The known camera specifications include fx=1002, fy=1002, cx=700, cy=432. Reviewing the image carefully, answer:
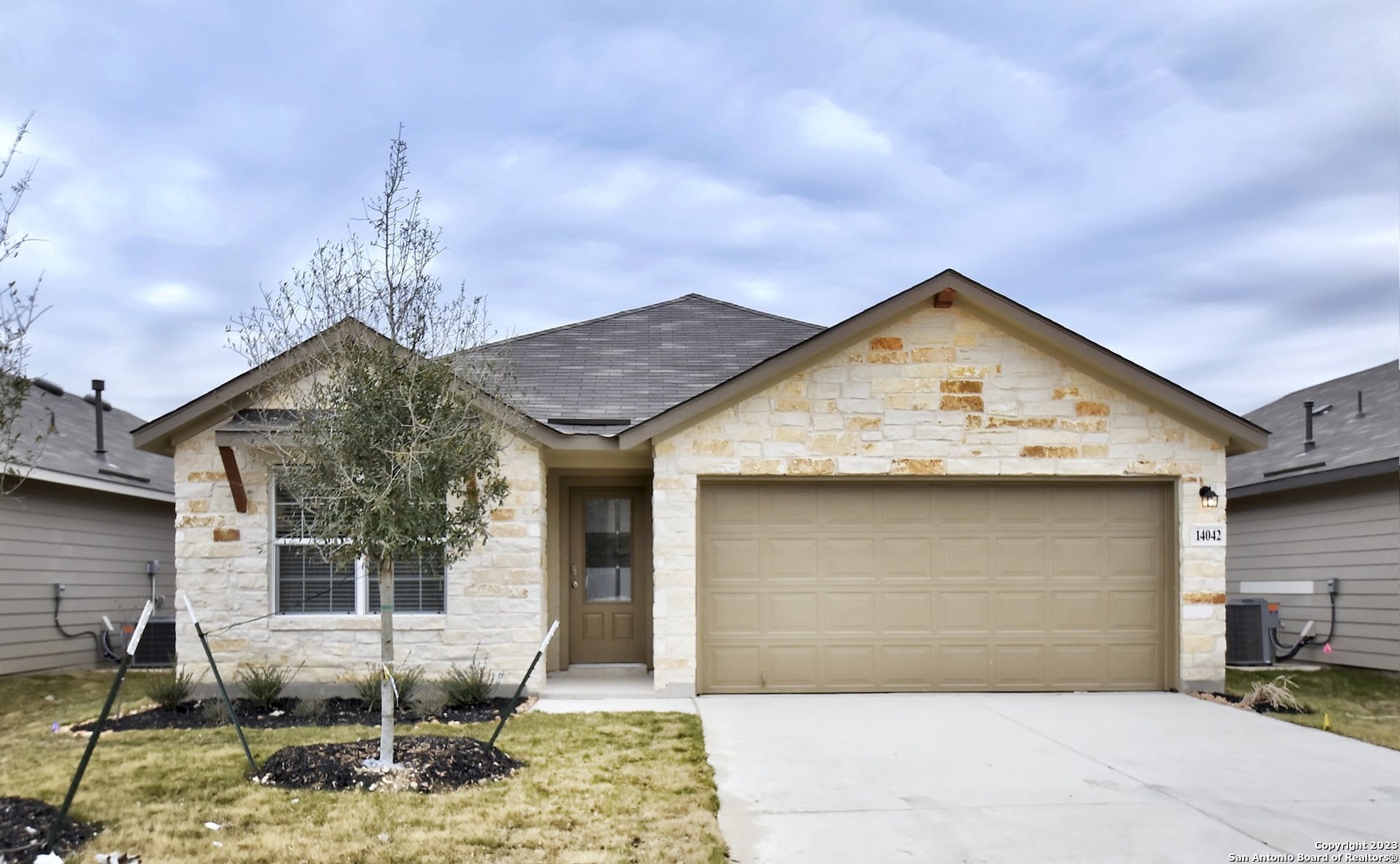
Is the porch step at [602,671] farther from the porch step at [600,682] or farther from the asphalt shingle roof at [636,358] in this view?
the asphalt shingle roof at [636,358]

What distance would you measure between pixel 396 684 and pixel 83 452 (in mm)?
8440

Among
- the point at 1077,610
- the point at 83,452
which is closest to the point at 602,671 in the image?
the point at 1077,610

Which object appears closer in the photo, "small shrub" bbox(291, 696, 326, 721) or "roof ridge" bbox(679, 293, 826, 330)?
"small shrub" bbox(291, 696, 326, 721)

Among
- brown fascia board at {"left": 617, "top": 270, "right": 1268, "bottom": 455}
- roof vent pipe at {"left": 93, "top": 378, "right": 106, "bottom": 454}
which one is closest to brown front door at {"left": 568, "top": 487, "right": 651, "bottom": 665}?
brown fascia board at {"left": 617, "top": 270, "right": 1268, "bottom": 455}

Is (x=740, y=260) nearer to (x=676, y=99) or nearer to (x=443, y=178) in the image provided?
(x=676, y=99)

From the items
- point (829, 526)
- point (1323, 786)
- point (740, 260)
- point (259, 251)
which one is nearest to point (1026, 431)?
point (829, 526)

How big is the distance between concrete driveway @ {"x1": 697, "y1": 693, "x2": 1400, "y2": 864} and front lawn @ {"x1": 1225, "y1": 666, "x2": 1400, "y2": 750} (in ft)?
1.24

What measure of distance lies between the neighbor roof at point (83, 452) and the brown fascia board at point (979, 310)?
7.36 meters

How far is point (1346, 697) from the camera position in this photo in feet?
35.7

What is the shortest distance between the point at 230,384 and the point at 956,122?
9919 millimetres

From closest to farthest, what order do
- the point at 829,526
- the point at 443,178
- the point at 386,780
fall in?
the point at 386,780 < the point at 443,178 < the point at 829,526

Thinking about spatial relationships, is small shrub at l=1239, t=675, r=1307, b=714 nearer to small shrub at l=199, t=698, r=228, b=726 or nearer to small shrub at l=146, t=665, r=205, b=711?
small shrub at l=199, t=698, r=228, b=726

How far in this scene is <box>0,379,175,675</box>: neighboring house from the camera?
13102 millimetres

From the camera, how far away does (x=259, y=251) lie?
1242 cm
